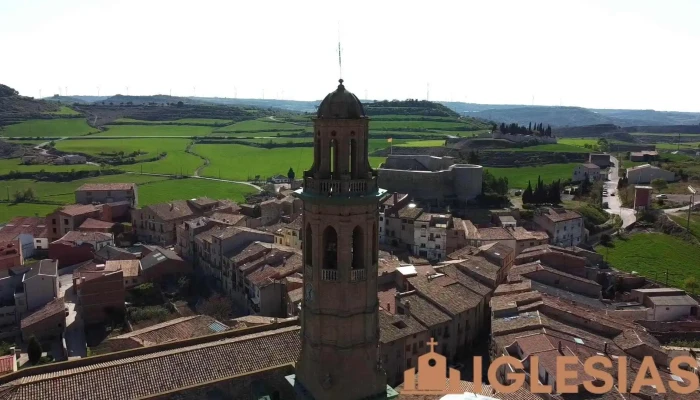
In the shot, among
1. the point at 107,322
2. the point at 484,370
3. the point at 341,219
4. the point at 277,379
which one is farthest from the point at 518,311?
the point at 107,322

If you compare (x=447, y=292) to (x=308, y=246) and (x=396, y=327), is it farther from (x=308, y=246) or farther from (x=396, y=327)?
(x=308, y=246)

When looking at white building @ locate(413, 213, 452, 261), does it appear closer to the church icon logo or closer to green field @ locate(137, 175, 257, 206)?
the church icon logo

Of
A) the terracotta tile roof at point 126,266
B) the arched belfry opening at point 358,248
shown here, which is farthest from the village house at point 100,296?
the arched belfry opening at point 358,248

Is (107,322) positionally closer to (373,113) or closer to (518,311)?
(518,311)

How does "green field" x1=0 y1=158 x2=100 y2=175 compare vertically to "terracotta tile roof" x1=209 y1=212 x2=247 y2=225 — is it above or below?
above

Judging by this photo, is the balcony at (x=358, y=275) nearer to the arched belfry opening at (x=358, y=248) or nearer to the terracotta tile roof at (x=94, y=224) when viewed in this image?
the arched belfry opening at (x=358, y=248)

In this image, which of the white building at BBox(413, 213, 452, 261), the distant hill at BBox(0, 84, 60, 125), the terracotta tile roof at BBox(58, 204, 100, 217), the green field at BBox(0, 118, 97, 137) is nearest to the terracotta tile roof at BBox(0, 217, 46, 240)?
A: the terracotta tile roof at BBox(58, 204, 100, 217)
